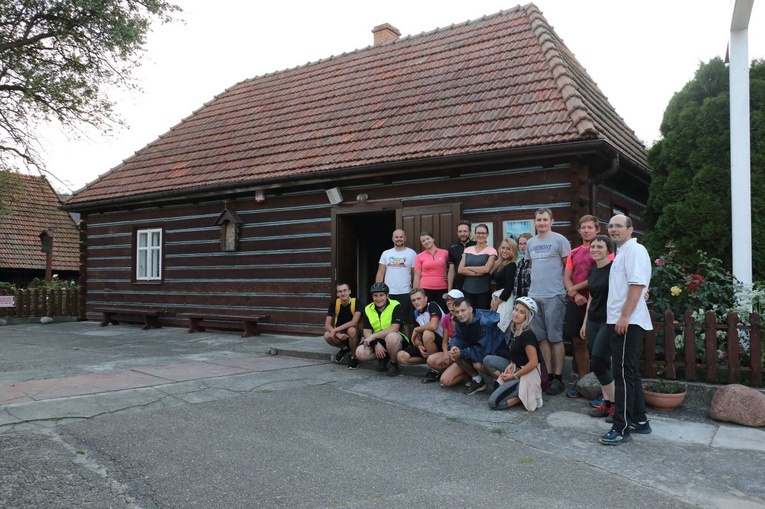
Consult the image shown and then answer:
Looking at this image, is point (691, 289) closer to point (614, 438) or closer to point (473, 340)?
point (473, 340)

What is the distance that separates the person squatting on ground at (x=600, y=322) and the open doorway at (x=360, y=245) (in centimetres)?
507

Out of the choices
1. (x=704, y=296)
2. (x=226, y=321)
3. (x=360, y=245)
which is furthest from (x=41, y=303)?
(x=704, y=296)

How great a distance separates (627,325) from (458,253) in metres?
3.12

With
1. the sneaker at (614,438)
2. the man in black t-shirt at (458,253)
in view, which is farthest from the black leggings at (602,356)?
the man in black t-shirt at (458,253)

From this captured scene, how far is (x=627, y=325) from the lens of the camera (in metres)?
4.70

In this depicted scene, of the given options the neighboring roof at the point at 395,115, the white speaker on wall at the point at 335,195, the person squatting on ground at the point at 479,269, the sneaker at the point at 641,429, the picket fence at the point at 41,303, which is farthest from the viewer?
the picket fence at the point at 41,303

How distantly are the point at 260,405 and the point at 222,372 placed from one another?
167cm

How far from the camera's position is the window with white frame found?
42.9 feet

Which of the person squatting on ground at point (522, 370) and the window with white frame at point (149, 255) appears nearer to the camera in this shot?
the person squatting on ground at point (522, 370)

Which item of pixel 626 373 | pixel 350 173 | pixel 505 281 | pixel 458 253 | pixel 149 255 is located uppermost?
pixel 350 173

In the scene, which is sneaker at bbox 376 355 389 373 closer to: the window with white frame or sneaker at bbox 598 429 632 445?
sneaker at bbox 598 429 632 445

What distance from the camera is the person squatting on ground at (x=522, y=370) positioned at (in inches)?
218

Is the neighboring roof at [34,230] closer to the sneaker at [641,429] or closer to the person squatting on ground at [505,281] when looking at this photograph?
the person squatting on ground at [505,281]

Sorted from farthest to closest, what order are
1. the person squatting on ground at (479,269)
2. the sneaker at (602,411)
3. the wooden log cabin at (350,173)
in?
the wooden log cabin at (350,173), the person squatting on ground at (479,269), the sneaker at (602,411)
